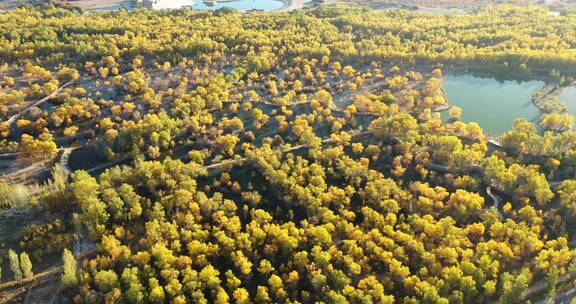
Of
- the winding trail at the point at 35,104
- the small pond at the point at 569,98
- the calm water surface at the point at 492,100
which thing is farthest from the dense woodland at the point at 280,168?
the small pond at the point at 569,98

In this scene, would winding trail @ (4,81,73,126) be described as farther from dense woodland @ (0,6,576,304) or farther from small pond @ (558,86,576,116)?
small pond @ (558,86,576,116)

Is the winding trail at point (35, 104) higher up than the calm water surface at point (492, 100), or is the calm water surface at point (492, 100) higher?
the winding trail at point (35, 104)

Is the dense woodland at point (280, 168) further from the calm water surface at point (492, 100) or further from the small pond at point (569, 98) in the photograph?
the small pond at point (569, 98)

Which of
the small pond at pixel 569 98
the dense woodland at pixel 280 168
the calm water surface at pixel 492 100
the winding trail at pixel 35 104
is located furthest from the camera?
the small pond at pixel 569 98

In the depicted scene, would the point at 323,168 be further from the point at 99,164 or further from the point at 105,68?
the point at 105,68

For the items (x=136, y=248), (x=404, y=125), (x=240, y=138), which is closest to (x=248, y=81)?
(x=240, y=138)

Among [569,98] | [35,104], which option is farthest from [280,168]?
[569,98]

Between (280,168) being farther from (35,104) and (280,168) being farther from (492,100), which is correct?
(35,104)
